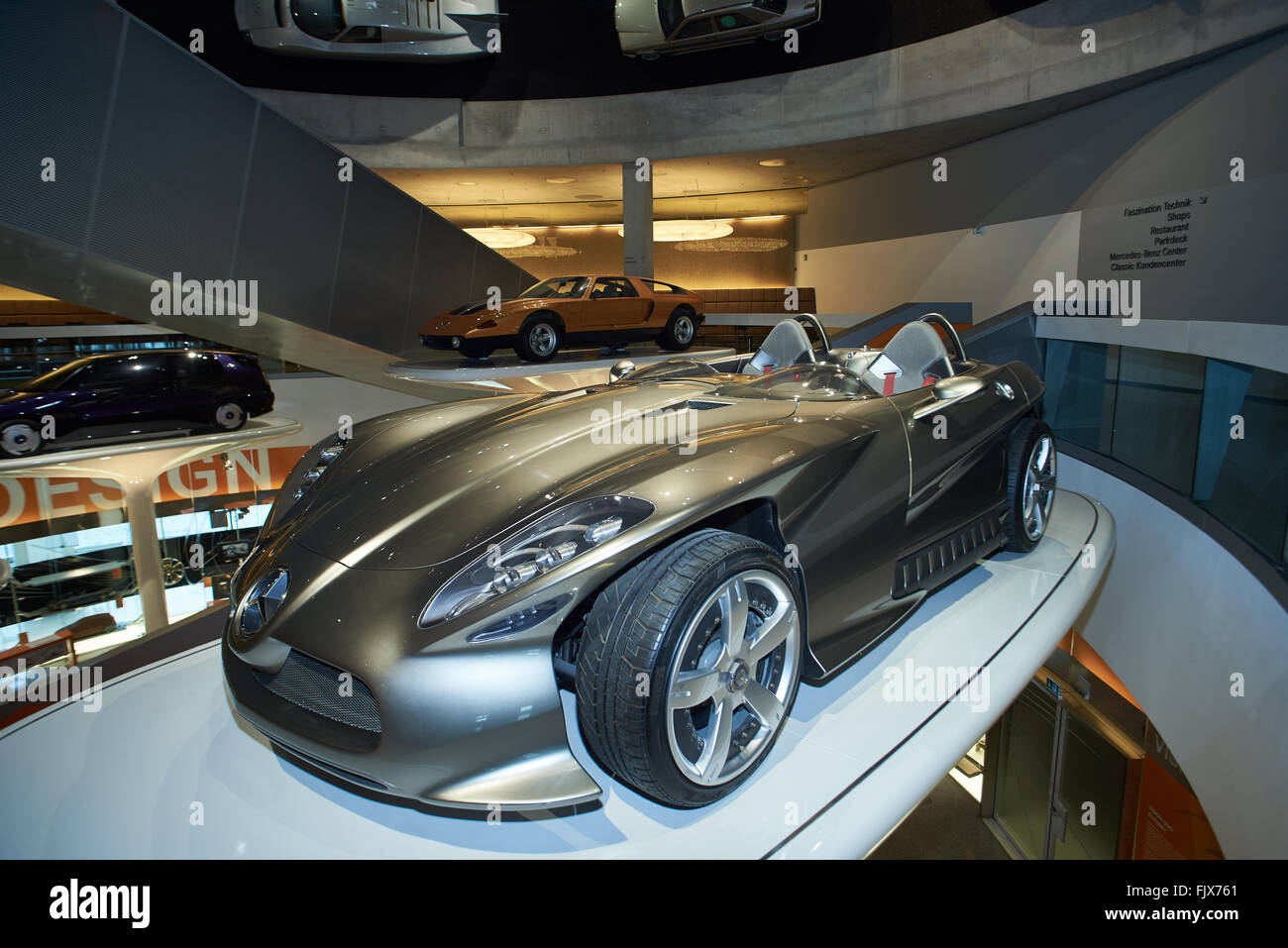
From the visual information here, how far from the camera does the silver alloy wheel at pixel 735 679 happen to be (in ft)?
5.33

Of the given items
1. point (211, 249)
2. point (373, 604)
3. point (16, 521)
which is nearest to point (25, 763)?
point (373, 604)

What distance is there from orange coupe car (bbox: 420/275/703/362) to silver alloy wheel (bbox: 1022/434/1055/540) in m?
5.84

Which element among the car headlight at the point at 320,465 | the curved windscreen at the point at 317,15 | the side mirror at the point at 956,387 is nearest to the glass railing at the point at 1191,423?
the side mirror at the point at 956,387

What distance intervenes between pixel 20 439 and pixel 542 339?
4962 mm

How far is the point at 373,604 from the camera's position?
1.61 m

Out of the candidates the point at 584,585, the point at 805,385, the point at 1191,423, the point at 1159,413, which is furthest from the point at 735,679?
the point at 1159,413

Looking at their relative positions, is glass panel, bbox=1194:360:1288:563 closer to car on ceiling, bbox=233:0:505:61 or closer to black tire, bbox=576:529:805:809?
black tire, bbox=576:529:805:809

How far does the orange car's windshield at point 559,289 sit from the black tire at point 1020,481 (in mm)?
6143

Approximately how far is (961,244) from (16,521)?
14.2 metres

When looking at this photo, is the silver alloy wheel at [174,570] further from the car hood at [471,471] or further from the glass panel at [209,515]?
the car hood at [471,471]

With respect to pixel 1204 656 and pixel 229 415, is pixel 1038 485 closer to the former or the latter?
pixel 1204 656

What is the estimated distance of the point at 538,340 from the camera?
27.0 feet

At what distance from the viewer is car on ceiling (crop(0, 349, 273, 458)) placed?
6418mm

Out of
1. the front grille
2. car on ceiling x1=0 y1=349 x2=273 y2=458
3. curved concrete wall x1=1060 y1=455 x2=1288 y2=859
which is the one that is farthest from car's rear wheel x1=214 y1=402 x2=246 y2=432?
curved concrete wall x1=1060 y1=455 x2=1288 y2=859
